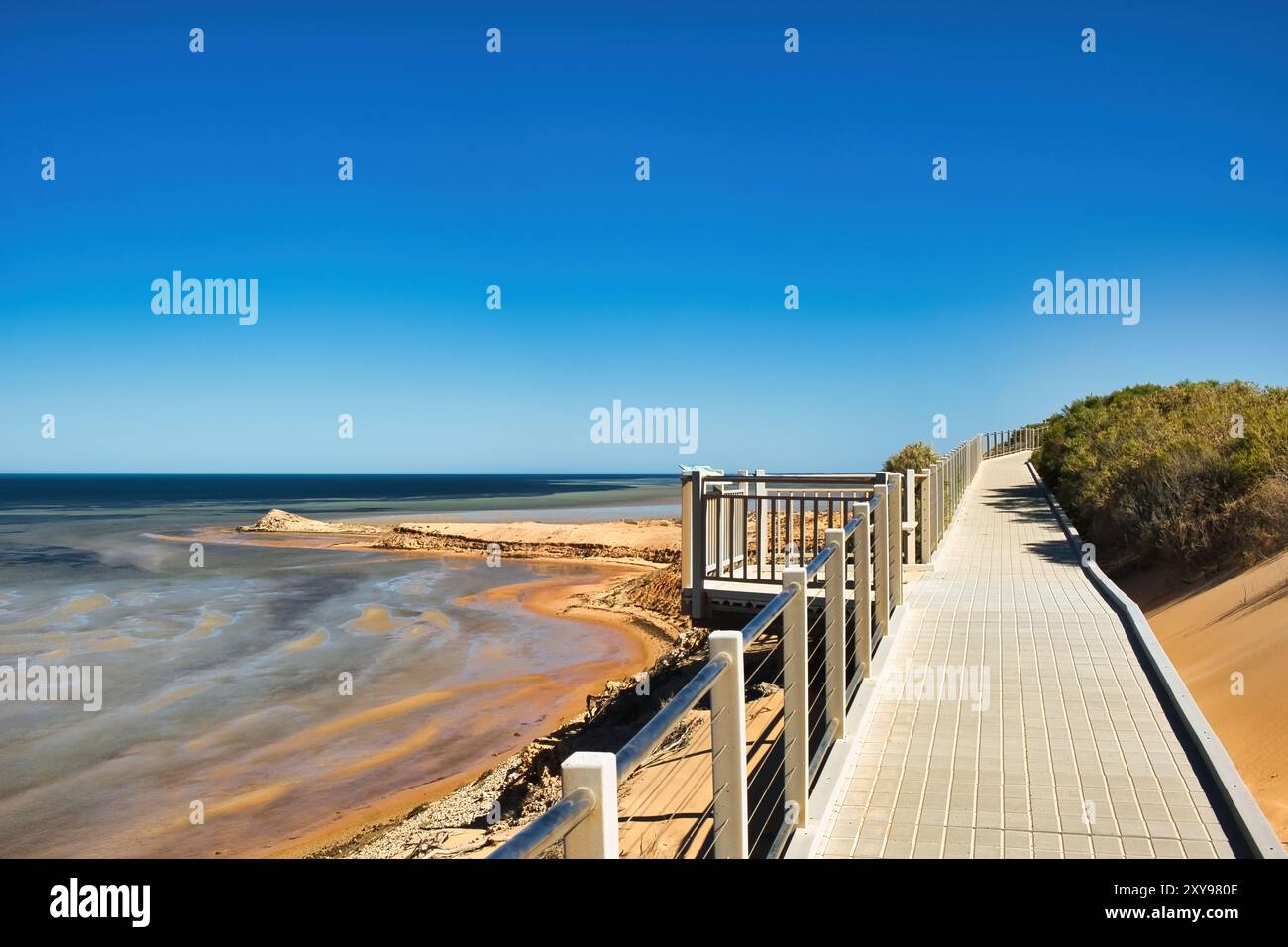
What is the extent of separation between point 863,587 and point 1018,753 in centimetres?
159

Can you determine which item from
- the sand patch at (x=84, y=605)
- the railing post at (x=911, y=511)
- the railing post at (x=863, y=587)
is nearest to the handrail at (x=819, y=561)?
the railing post at (x=863, y=587)

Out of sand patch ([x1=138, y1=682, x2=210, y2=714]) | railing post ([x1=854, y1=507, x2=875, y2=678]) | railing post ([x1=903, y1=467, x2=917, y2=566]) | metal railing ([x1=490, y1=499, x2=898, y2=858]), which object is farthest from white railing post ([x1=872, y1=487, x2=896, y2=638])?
sand patch ([x1=138, y1=682, x2=210, y2=714])

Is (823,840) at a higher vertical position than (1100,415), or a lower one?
lower

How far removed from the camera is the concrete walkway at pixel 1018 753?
168 inches

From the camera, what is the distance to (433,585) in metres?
29.8

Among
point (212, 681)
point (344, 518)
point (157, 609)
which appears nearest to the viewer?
point (212, 681)

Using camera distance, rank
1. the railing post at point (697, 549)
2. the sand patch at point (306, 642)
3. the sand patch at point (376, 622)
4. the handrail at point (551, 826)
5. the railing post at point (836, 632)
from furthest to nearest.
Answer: the sand patch at point (376, 622) < the sand patch at point (306, 642) < the railing post at point (697, 549) < the railing post at point (836, 632) < the handrail at point (551, 826)

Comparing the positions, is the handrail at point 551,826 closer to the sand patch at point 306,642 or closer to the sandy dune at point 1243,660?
the sandy dune at point 1243,660

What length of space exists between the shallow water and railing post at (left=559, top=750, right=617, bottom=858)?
9.14 m

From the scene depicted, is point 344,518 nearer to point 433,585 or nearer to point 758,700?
point 433,585

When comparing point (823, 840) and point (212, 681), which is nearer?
point (823, 840)

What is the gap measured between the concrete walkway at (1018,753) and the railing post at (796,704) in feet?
0.71
